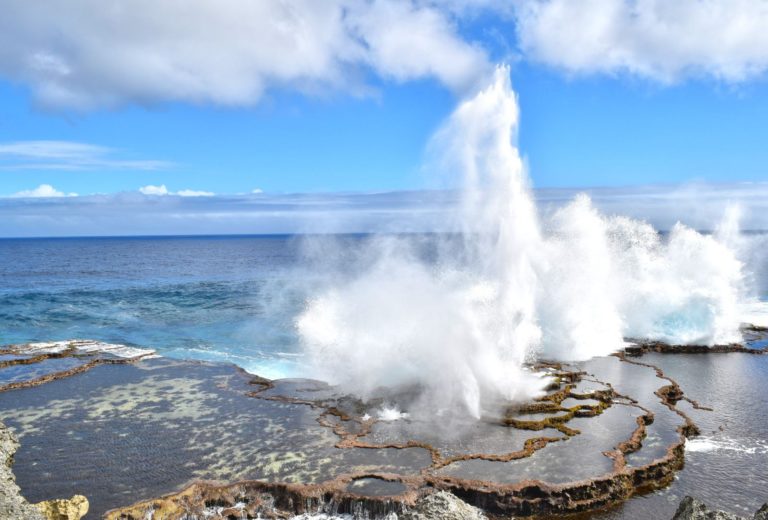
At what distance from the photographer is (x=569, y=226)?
40.1 metres

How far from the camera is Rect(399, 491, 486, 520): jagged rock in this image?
12.0 meters

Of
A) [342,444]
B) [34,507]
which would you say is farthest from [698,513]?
[34,507]

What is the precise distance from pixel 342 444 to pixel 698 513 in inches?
409

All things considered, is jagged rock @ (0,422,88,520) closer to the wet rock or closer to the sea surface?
the sea surface

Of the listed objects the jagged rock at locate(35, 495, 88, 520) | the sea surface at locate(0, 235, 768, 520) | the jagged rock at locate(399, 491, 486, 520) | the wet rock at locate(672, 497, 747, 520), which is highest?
the wet rock at locate(672, 497, 747, 520)

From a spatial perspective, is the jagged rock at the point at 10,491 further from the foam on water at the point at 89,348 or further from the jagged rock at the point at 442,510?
the foam on water at the point at 89,348

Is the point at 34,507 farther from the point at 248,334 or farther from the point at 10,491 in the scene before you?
the point at 248,334

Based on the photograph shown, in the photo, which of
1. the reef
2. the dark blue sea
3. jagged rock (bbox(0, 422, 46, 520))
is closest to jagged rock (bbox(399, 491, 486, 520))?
the reef

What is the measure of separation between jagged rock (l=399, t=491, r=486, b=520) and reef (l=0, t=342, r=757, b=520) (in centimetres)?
5

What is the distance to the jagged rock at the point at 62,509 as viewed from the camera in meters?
12.7

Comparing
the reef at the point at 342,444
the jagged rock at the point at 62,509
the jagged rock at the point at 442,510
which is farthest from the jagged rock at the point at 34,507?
the jagged rock at the point at 442,510

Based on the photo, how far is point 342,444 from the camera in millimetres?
17656

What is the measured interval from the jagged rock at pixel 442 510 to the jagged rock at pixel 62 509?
8.07 meters

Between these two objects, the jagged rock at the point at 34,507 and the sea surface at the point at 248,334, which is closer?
the jagged rock at the point at 34,507
